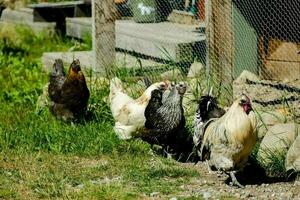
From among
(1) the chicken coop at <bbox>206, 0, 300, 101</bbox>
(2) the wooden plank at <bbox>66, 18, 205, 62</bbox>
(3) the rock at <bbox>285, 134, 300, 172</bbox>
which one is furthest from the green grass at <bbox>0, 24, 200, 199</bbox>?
(1) the chicken coop at <bbox>206, 0, 300, 101</bbox>

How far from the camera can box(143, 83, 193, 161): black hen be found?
798cm

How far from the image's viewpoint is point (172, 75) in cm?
924

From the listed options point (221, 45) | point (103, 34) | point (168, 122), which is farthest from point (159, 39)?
point (168, 122)

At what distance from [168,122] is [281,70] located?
2457mm

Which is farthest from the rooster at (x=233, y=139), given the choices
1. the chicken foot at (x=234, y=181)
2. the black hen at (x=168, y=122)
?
the black hen at (x=168, y=122)

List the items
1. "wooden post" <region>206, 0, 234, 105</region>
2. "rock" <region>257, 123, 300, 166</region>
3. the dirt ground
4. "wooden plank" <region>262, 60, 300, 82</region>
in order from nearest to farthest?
the dirt ground → "rock" <region>257, 123, 300, 166</region> → "wooden post" <region>206, 0, 234, 105</region> → "wooden plank" <region>262, 60, 300, 82</region>

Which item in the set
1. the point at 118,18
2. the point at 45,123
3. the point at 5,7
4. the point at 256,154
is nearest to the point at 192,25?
the point at 118,18

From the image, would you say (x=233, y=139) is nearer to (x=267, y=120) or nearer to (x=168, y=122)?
(x=168, y=122)

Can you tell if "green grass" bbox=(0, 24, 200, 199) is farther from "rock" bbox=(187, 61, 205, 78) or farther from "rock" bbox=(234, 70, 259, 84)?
"rock" bbox=(234, 70, 259, 84)

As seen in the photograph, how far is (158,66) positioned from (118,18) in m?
1.30

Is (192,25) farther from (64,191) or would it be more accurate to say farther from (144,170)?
(64,191)

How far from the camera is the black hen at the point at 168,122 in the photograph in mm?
7977

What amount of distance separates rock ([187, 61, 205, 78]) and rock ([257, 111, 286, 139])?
101cm

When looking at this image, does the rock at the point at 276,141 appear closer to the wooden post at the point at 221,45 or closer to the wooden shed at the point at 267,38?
the wooden post at the point at 221,45
